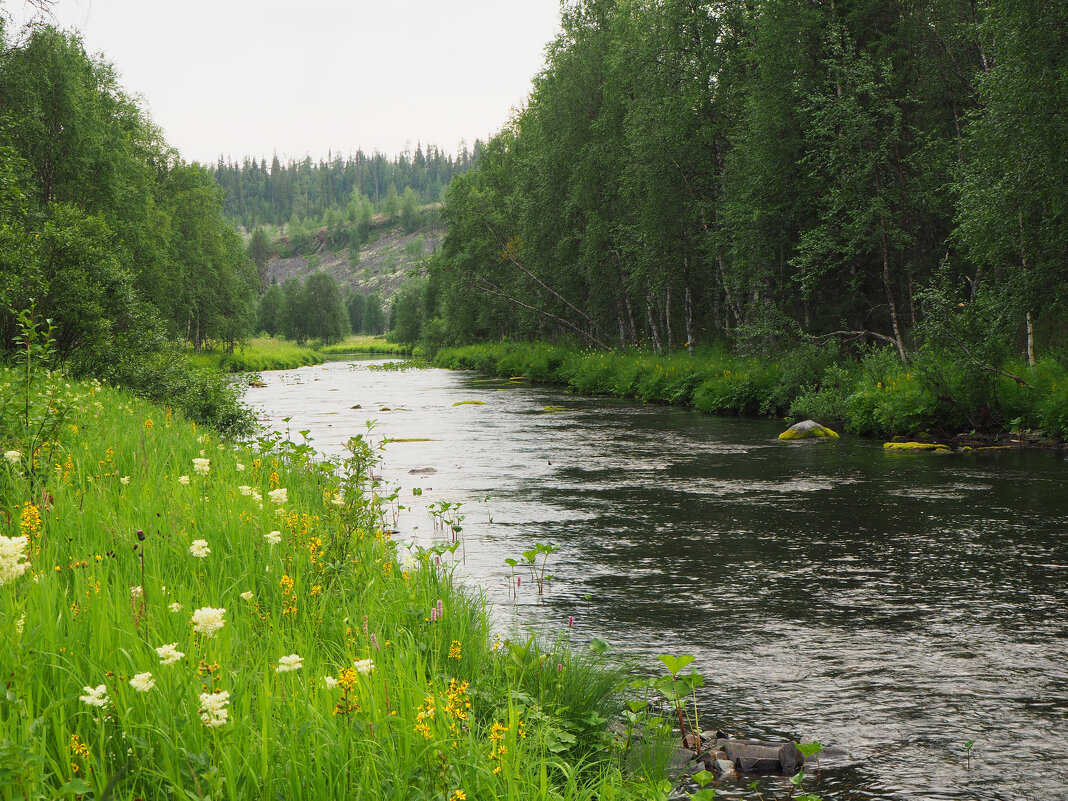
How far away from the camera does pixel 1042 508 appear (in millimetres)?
11469

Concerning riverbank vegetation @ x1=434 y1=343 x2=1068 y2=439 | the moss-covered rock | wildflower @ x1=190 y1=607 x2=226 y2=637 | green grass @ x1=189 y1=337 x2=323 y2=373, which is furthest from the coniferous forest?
green grass @ x1=189 y1=337 x2=323 y2=373

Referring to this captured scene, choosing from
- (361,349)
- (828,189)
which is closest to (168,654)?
(828,189)

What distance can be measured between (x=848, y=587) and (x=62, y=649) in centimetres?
704

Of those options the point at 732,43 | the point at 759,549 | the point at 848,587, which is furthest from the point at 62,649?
the point at 732,43

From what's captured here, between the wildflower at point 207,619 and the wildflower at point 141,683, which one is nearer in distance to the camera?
the wildflower at point 141,683

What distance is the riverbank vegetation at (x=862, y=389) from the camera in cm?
1766

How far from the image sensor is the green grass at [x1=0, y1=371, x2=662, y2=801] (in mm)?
3043

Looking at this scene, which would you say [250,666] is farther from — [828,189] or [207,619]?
[828,189]

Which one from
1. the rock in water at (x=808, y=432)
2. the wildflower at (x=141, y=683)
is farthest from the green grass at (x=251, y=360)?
the wildflower at (x=141, y=683)

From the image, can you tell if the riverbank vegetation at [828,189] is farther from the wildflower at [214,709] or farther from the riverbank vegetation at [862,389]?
the wildflower at [214,709]

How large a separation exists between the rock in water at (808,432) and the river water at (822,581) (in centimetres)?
83

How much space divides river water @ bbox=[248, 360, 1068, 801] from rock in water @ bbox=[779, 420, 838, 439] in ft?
2.74

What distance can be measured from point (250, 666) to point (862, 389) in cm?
1890

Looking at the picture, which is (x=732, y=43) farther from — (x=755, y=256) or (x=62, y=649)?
(x=62, y=649)
